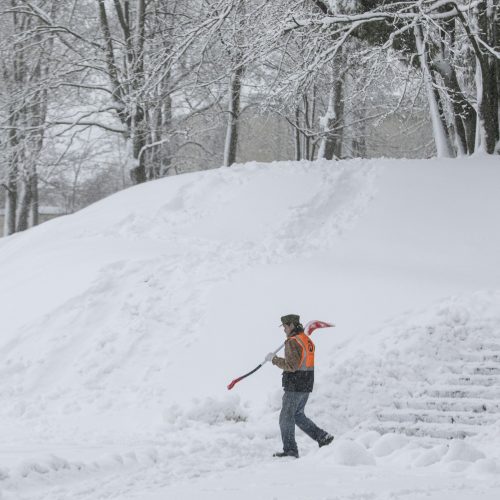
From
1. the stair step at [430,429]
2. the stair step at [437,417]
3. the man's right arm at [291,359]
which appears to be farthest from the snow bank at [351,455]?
the stair step at [437,417]

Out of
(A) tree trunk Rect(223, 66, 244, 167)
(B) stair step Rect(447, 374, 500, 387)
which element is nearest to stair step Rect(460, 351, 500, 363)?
(B) stair step Rect(447, 374, 500, 387)

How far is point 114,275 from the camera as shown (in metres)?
12.5

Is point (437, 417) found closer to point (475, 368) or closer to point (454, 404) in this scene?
point (454, 404)

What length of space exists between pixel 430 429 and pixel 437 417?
342mm

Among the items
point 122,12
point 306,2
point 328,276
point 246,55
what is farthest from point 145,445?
point 122,12

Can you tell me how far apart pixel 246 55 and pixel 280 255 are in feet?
15.1

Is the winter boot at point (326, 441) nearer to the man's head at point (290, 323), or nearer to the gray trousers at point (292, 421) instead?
the gray trousers at point (292, 421)

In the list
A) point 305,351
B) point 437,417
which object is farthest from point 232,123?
point 305,351

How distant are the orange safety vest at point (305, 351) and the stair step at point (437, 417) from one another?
155cm

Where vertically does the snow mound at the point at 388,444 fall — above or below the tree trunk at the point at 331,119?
below

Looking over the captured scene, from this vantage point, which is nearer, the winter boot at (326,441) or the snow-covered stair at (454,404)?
the winter boot at (326,441)

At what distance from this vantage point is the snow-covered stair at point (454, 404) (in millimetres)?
8156

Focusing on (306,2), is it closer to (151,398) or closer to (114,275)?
(114,275)

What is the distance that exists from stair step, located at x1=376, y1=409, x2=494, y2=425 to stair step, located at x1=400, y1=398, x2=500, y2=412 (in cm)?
14
